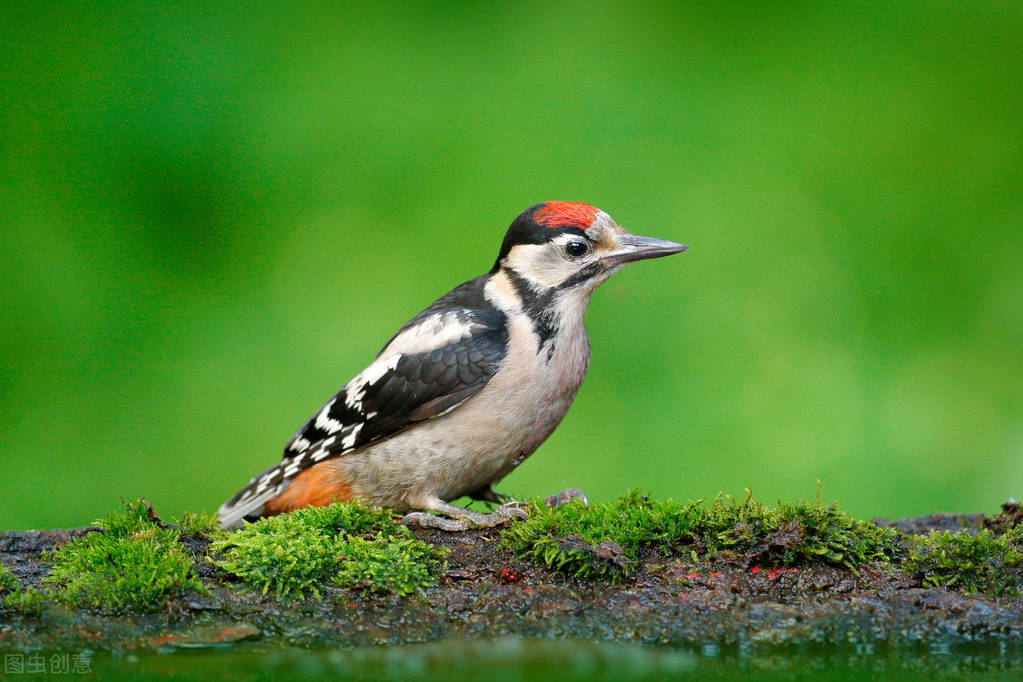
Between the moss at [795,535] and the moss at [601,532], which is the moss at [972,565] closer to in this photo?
the moss at [795,535]

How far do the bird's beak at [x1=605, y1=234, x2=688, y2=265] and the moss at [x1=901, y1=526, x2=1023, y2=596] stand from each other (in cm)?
179

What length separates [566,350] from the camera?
516cm

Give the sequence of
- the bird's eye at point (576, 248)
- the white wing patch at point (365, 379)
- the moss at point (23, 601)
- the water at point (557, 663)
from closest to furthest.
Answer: the water at point (557, 663) < the moss at point (23, 601) < the bird's eye at point (576, 248) < the white wing patch at point (365, 379)

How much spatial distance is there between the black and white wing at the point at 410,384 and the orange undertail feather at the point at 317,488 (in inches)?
1.8

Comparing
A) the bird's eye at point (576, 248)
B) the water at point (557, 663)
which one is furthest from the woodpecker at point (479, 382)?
the water at point (557, 663)

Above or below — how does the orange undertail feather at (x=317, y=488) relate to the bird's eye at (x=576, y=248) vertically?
below

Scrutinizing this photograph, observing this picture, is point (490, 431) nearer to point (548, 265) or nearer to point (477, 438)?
point (477, 438)

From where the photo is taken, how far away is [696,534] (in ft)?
14.1

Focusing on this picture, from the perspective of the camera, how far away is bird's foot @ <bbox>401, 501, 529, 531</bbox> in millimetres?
4730

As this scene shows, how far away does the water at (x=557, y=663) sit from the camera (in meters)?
3.36

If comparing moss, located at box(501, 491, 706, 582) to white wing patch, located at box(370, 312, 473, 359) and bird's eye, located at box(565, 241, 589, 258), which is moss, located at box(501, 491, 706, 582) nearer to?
white wing patch, located at box(370, 312, 473, 359)

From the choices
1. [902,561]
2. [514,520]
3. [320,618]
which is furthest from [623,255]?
[320,618]

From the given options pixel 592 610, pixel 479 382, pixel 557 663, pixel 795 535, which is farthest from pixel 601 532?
pixel 479 382

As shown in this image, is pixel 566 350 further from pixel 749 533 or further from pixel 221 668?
pixel 221 668
